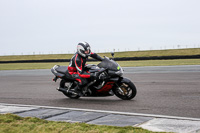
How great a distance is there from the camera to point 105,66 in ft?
27.2

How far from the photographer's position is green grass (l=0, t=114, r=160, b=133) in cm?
482

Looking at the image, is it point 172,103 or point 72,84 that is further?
point 72,84

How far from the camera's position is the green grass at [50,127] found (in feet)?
15.8

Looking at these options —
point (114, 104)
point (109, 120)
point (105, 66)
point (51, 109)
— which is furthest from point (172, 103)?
point (51, 109)

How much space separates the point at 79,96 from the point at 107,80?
4.31ft

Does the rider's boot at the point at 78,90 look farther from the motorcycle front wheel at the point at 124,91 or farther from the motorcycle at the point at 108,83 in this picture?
the motorcycle front wheel at the point at 124,91

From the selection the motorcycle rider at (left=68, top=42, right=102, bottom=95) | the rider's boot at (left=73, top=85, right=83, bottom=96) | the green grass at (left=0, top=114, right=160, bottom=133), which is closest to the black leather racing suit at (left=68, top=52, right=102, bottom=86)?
the motorcycle rider at (left=68, top=42, right=102, bottom=95)

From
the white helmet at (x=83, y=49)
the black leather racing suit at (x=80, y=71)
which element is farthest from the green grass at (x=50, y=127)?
the white helmet at (x=83, y=49)

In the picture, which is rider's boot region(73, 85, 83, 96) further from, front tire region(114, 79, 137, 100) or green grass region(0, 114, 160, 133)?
green grass region(0, 114, 160, 133)

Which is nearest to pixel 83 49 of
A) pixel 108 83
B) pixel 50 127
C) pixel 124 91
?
pixel 108 83

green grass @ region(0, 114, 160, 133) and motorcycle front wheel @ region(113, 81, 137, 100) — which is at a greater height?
motorcycle front wheel @ region(113, 81, 137, 100)

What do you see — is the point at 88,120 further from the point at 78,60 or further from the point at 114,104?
the point at 78,60

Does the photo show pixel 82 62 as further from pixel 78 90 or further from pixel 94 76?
pixel 78 90

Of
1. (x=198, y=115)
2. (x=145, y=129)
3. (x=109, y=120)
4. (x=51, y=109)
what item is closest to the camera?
(x=145, y=129)
